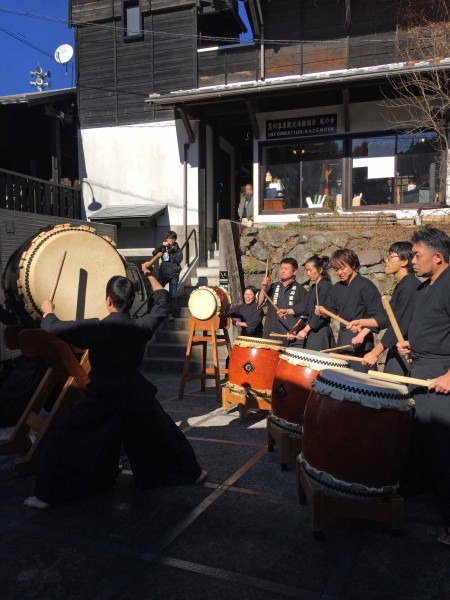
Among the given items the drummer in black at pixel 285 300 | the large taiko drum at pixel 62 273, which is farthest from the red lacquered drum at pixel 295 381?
the drummer in black at pixel 285 300

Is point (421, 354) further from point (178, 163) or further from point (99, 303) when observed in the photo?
point (178, 163)

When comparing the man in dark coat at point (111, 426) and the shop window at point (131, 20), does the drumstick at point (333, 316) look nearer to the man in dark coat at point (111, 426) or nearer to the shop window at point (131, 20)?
the man in dark coat at point (111, 426)

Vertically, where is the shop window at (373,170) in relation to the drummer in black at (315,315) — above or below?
above

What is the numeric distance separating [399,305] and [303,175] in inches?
345

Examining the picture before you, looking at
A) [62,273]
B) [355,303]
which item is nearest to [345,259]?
[355,303]

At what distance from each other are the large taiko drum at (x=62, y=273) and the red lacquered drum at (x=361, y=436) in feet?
6.77

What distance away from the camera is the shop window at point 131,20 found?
41.0 feet

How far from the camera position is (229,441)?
14.5 feet

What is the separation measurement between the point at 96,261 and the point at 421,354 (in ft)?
8.38

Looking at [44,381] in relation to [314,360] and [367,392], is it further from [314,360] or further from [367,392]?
[367,392]

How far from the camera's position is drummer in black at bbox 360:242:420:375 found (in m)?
3.53

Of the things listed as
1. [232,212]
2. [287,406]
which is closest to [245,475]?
[287,406]

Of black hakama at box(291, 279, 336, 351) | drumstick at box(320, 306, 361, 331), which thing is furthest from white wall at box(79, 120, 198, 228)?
drumstick at box(320, 306, 361, 331)

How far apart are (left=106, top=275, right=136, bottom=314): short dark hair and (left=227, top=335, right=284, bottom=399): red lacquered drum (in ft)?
6.25
